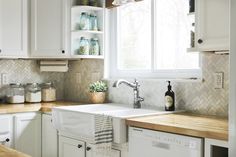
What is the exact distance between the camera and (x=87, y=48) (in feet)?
12.3

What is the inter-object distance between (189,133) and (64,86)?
101 inches

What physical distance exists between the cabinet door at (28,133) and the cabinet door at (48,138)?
0.05m

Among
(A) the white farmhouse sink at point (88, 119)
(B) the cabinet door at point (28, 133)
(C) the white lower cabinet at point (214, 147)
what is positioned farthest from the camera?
(B) the cabinet door at point (28, 133)

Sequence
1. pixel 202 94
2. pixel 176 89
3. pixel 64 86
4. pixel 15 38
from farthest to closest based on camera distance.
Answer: pixel 64 86 < pixel 15 38 < pixel 176 89 < pixel 202 94

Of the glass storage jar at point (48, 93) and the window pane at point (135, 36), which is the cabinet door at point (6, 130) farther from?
the window pane at point (135, 36)

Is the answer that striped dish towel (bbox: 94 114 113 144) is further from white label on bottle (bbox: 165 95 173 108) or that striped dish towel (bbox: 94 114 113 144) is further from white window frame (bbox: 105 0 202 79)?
white window frame (bbox: 105 0 202 79)

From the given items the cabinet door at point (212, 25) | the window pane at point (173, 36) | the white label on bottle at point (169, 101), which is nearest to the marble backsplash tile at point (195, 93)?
the white label on bottle at point (169, 101)

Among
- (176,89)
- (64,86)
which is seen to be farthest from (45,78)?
(176,89)

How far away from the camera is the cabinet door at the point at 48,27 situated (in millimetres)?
3727

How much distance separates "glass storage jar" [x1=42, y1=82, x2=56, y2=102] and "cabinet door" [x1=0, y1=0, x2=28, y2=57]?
1.76ft

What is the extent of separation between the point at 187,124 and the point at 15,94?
226 centimetres

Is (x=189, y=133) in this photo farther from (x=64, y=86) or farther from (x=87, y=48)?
(x=64, y=86)

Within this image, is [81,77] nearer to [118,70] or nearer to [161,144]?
[118,70]

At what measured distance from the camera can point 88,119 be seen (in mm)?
2734
